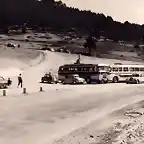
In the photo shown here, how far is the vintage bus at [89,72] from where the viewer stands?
6122 centimetres

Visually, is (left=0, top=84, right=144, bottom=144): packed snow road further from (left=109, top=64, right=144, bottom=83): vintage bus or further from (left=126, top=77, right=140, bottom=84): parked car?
(left=126, top=77, right=140, bottom=84): parked car

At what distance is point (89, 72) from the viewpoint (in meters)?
61.7

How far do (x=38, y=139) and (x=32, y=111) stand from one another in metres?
9.05

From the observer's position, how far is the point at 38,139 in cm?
1948

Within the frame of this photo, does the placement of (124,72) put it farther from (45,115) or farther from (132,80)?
(45,115)

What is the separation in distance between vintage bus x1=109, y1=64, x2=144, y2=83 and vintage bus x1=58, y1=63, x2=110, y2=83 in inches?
62.0

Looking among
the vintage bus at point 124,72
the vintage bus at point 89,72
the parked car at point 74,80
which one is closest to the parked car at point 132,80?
the vintage bus at point 124,72

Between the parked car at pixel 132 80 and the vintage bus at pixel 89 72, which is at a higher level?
the vintage bus at pixel 89 72

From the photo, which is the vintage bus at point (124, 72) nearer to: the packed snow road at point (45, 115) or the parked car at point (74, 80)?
the parked car at point (74, 80)

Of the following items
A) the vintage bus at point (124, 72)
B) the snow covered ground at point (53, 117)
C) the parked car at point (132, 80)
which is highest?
the vintage bus at point (124, 72)

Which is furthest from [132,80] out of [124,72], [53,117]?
[53,117]

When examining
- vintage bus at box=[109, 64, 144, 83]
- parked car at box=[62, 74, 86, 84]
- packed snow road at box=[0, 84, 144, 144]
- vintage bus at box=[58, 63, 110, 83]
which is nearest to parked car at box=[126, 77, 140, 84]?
vintage bus at box=[109, 64, 144, 83]

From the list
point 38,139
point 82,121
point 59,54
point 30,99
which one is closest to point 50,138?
point 38,139

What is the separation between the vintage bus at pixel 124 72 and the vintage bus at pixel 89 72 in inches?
62.0
